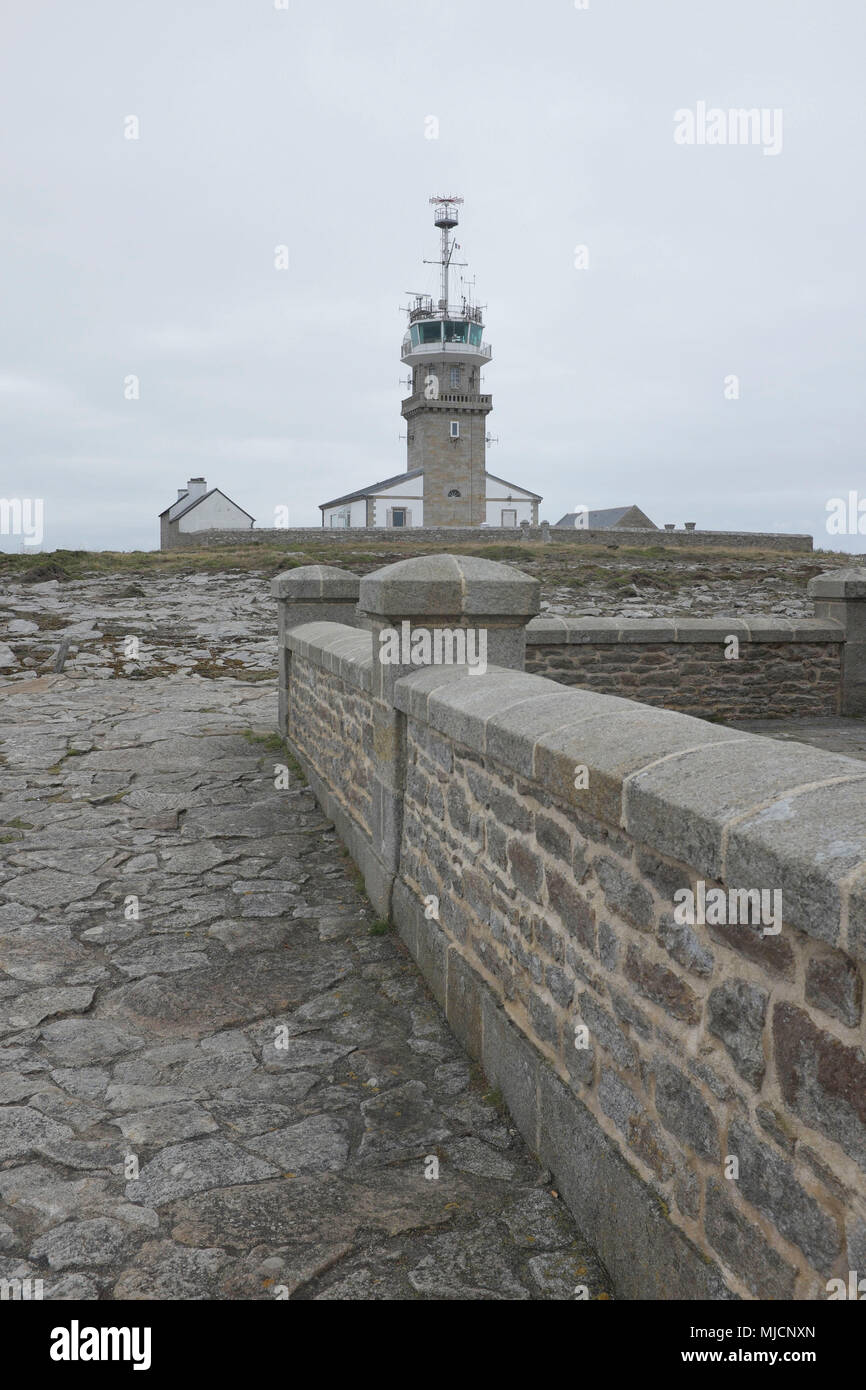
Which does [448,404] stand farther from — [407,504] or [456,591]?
[456,591]

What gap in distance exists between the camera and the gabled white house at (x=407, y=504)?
201ft

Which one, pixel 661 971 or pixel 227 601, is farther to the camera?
pixel 227 601

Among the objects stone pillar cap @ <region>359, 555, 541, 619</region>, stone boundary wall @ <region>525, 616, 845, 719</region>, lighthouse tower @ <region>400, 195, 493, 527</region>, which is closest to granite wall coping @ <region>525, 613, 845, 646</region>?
stone boundary wall @ <region>525, 616, 845, 719</region>

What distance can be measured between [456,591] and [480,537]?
4211 centimetres

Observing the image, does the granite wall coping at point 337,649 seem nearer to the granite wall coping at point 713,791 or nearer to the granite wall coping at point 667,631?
the granite wall coping at point 667,631

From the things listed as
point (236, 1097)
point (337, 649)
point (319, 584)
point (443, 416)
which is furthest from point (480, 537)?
point (236, 1097)

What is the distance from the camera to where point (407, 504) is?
202 feet

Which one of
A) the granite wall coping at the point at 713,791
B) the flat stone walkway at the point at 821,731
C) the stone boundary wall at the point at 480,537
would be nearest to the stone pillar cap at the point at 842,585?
the flat stone walkway at the point at 821,731

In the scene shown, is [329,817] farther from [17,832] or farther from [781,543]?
[781,543]

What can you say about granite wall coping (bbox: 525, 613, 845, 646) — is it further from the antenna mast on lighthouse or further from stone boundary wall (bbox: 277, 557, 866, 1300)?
the antenna mast on lighthouse

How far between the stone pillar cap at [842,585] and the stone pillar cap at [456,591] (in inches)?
281

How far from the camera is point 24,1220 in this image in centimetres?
340

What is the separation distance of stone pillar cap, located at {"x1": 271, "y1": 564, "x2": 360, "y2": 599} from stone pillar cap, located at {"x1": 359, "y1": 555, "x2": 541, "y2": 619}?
4.97 m

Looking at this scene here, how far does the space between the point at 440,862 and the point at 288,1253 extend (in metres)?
2.18
